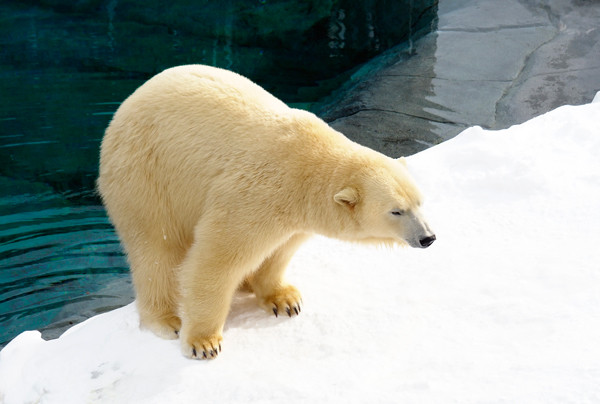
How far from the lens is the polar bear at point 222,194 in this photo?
304 centimetres

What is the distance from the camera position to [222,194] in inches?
122

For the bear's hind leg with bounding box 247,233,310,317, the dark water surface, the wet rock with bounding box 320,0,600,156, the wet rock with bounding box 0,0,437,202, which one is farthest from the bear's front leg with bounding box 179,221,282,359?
the wet rock with bounding box 0,0,437,202

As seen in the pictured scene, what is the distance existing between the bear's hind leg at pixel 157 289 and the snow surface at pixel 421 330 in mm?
86

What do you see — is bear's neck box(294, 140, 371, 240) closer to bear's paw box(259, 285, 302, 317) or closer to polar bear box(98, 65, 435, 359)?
polar bear box(98, 65, 435, 359)

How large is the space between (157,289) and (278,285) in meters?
0.60

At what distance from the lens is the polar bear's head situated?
295 cm

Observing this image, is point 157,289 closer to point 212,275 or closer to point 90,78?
point 212,275

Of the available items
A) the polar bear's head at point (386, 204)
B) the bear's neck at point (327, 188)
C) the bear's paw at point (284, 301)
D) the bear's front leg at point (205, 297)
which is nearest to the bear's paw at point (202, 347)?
the bear's front leg at point (205, 297)

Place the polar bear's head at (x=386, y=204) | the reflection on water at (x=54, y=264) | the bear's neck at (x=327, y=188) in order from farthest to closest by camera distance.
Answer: the reflection on water at (x=54, y=264) < the bear's neck at (x=327, y=188) < the polar bear's head at (x=386, y=204)

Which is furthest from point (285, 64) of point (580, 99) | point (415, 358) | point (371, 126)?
point (415, 358)

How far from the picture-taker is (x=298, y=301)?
11.4ft

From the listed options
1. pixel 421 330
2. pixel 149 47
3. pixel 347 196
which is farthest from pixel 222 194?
pixel 149 47

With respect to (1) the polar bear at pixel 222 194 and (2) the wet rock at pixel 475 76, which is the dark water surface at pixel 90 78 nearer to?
(2) the wet rock at pixel 475 76

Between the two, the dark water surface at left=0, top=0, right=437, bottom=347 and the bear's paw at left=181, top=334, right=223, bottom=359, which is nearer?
the bear's paw at left=181, top=334, right=223, bottom=359
